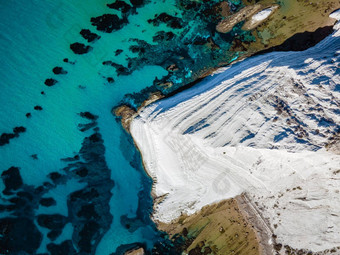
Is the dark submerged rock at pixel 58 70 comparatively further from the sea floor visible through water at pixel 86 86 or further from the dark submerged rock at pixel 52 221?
the dark submerged rock at pixel 52 221

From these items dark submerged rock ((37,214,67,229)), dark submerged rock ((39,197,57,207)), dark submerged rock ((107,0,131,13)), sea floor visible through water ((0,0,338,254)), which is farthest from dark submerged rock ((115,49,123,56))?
dark submerged rock ((37,214,67,229))

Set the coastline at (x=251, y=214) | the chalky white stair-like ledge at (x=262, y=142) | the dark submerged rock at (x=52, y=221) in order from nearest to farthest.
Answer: the chalky white stair-like ledge at (x=262, y=142)
the coastline at (x=251, y=214)
the dark submerged rock at (x=52, y=221)

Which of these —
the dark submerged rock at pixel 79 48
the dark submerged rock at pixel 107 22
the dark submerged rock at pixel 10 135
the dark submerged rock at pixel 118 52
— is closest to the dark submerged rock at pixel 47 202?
the dark submerged rock at pixel 10 135

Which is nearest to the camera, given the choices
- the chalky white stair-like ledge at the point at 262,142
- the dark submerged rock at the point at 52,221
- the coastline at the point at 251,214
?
the chalky white stair-like ledge at the point at 262,142

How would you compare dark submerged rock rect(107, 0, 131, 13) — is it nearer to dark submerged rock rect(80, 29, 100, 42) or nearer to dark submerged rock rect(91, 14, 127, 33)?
dark submerged rock rect(91, 14, 127, 33)

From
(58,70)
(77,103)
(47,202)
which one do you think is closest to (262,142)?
(77,103)

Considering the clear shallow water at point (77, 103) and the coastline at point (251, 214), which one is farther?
the clear shallow water at point (77, 103)

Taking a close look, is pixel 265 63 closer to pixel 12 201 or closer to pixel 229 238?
pixel 229 238
